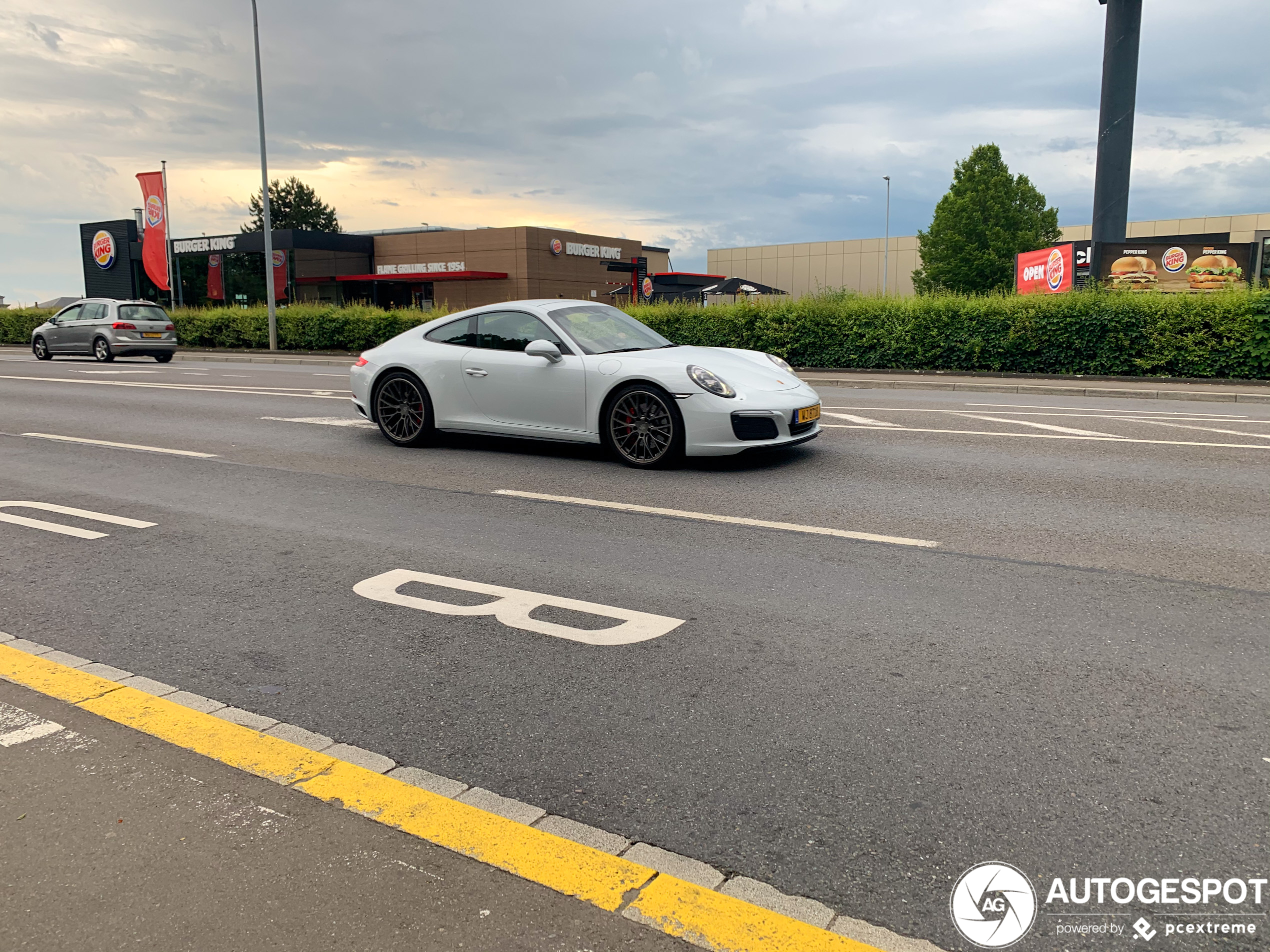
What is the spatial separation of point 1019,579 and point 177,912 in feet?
12.9

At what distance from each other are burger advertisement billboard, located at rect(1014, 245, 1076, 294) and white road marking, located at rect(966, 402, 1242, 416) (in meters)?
12.8

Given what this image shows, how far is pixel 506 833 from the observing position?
2.55 m

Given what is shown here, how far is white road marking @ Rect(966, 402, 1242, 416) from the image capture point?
11.8 metres

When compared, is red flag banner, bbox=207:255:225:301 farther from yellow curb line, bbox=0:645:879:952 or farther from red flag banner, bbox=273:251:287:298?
yellow curb line, bbox=0:645:879:952

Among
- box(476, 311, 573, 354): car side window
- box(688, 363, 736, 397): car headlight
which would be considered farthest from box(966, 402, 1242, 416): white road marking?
box(476, 311, 573, 354): car side window

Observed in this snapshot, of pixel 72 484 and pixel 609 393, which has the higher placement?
pixel 609 393

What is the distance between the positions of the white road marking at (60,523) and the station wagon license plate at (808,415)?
15.5 ft

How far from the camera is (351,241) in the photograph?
51.8m

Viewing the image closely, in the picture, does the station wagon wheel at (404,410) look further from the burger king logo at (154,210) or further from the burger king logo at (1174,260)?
the burger king logo at (154,210)

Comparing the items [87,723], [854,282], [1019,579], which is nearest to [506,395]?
[1019,579]

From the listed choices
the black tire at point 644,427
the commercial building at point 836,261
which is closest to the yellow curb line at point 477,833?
the black tire at point 644,427

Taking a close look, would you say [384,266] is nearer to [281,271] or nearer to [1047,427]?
[281,271]

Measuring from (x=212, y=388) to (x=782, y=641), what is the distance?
14.1 m

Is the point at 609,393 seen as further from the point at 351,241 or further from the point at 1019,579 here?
the point at 351,241
